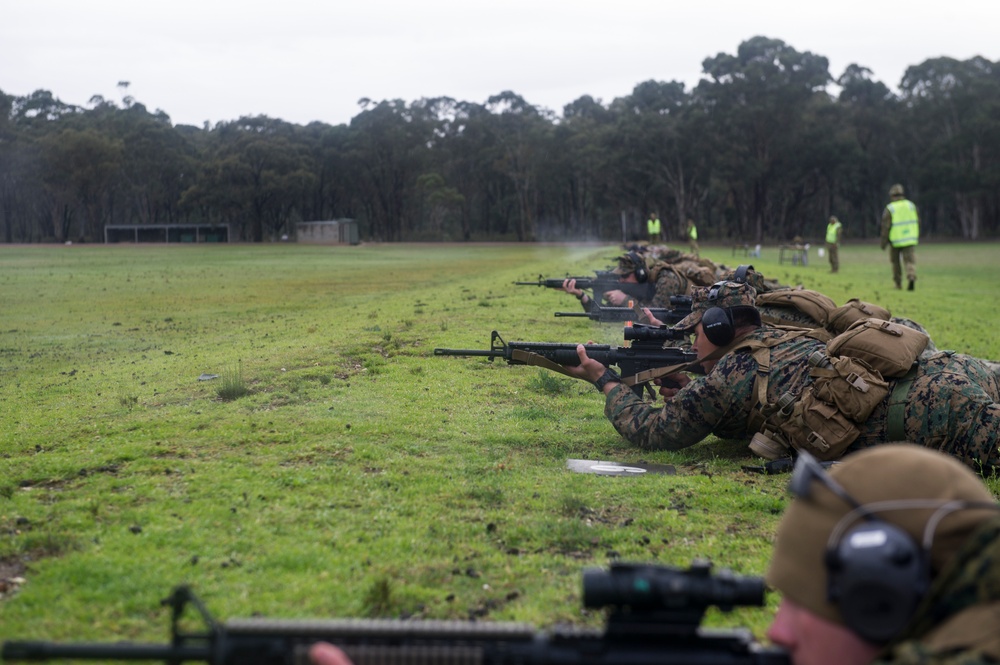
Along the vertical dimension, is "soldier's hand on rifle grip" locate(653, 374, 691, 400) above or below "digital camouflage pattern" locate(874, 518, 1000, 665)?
below

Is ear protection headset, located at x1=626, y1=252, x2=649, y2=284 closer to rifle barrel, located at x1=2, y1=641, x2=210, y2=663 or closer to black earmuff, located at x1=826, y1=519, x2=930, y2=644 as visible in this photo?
black earmuff, located at x1=826, y1=519, x2=930, y2=644

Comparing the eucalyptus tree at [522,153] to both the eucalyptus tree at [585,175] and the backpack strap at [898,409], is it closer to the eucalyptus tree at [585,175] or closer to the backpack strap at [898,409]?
the eucalyptus tree at [585,175]

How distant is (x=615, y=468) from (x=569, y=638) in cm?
460

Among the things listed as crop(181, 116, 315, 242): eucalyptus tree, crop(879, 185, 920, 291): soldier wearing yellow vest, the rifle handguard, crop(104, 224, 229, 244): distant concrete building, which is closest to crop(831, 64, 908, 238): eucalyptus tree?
crop(181, 116, 315, 242): eucalyptus tree

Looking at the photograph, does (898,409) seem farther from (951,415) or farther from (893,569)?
(893,569)

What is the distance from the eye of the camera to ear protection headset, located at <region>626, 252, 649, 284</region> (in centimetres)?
1488

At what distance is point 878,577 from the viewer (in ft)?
8.20

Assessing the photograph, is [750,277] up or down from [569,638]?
up

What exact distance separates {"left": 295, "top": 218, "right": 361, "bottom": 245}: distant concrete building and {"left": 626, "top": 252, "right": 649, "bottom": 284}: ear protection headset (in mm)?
80636

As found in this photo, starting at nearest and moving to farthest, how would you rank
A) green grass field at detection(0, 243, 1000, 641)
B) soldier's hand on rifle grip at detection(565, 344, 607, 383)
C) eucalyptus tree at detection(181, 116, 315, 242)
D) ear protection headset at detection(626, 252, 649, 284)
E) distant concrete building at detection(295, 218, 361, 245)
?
green grass field at detection(0, 243, 1000, 641) < soldier's hand on rifle grip at detection(565, 344, 607, 383) < ear protection headset at detection(626, 252, 649, 284) < distant concrete building at detection(295, 218, 361, 245) < eucalyptus tree at detection(181, 116, 315, 242)

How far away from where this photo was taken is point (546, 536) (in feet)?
18.1

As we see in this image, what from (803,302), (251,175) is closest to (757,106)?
(251,175)

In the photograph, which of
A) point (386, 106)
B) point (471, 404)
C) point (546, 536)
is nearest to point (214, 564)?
point (546, 536)

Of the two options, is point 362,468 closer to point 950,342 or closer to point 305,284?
point 950,342
